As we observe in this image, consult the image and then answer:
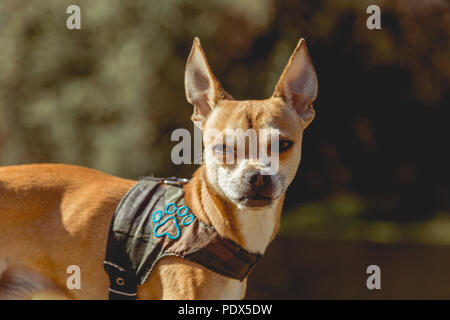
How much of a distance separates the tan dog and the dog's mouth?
0.10 feet

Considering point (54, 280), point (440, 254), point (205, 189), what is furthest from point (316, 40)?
point (54, 280)

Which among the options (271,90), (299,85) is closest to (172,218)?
(299,85)

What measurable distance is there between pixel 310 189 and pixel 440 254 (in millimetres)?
1745

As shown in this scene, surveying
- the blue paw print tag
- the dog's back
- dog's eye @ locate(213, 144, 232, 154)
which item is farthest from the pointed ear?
the dog's back

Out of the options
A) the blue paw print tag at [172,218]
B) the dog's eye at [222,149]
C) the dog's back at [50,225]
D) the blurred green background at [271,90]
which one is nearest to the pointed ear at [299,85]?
the dog's eye at [222,149]

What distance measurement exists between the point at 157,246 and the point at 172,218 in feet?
0.55

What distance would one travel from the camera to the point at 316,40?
575 centimetres

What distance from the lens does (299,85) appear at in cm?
258

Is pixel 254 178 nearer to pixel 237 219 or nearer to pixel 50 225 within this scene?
pixel 237 219

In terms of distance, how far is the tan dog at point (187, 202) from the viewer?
236cm

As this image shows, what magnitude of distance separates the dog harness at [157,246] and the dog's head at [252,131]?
0.26 meters

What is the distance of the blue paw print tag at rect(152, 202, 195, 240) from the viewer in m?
2.43

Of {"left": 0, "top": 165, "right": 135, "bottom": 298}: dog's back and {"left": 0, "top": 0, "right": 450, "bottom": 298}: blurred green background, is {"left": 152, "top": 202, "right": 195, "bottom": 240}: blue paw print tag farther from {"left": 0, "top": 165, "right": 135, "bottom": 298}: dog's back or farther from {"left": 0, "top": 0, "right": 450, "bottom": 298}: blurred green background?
{"left": 0, "top": 0, "right": 450, "bottom": 298}: blurred green background

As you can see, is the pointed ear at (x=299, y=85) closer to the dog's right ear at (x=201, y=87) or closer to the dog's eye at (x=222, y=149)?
the dog's right ear at (x=201, y=87)
